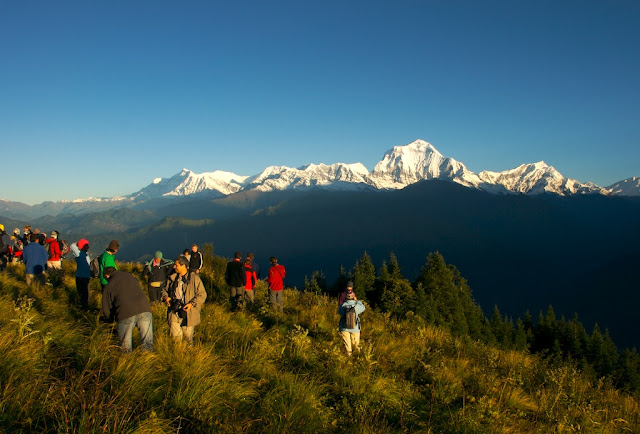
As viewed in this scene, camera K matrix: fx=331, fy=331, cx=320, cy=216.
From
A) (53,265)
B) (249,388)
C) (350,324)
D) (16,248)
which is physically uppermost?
(16,248)

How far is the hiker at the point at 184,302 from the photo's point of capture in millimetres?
6559

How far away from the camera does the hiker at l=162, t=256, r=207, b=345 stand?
21.5 ft

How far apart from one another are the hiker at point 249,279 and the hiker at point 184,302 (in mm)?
5015

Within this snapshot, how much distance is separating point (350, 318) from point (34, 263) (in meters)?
10.9

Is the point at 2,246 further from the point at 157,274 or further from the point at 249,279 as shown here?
the point at 249,279

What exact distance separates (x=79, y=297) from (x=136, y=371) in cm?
700

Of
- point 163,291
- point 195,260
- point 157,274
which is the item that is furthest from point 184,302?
point 195,260

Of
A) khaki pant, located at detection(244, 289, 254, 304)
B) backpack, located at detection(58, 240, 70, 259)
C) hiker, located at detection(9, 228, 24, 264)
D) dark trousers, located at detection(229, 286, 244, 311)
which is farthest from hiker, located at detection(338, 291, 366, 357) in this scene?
hiker, located at detection(9, 228, 24, 264)

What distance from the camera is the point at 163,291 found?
6957mm

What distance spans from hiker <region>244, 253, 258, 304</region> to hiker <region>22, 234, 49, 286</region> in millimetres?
6604

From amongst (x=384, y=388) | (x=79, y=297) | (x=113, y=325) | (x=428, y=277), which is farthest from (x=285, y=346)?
(x=428, y=277)

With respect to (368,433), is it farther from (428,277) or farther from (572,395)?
(428,277)

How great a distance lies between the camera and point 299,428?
4.09 m

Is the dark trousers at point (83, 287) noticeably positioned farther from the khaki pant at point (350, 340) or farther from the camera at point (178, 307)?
the khaki pant at point (350, 340)
